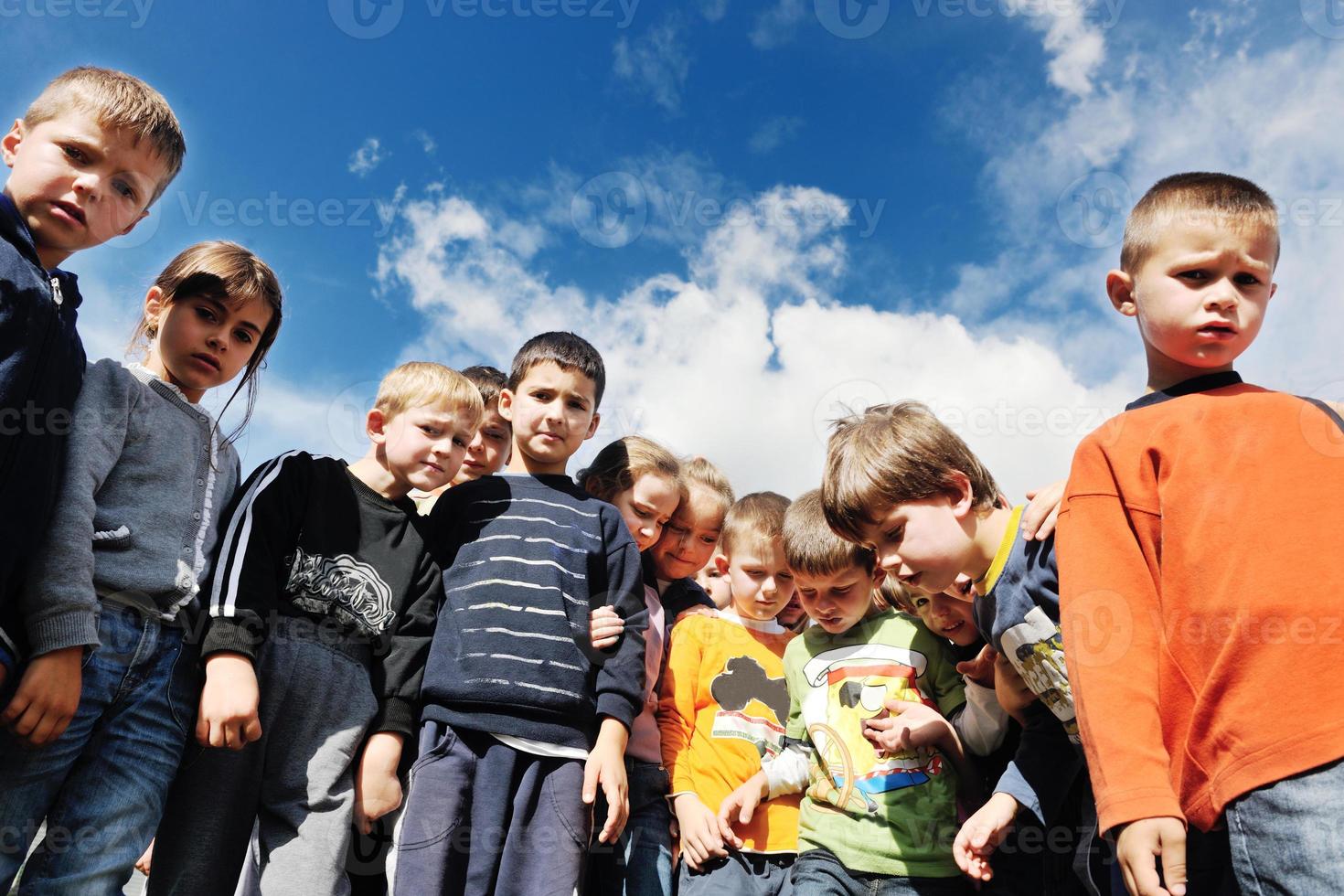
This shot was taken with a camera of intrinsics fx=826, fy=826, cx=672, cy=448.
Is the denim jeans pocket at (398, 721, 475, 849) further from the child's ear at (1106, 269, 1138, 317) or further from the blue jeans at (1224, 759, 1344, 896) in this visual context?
the child's ear at (1106, 269, 1138, 317)

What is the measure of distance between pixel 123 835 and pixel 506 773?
1.03 metres

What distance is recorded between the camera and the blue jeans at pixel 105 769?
2.04m

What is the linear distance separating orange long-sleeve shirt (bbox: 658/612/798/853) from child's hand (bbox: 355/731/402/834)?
1055mm

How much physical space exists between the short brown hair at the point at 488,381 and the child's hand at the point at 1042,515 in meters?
2.48

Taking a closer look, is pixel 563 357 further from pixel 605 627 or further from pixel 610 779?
pixel 610 779

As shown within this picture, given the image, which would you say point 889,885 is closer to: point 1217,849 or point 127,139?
point 1217,849

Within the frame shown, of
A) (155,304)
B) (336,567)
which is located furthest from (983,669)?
(155,304)

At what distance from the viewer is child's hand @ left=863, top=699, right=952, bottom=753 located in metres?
2.84

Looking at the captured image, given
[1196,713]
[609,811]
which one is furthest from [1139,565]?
[609,811]

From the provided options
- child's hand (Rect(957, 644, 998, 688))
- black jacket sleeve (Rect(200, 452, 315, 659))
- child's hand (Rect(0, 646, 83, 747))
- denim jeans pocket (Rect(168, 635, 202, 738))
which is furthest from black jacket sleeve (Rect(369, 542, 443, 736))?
child's hand (Rect(957, 644, 998, 688))

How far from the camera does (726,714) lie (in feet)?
11.0

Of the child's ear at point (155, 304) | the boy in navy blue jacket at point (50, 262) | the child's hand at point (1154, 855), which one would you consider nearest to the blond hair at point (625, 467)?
the child's ear at point (155, 304)

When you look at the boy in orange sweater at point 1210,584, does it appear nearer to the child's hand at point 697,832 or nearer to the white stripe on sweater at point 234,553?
the child's hand at point 697,832

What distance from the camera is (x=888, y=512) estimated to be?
2.75 meters
